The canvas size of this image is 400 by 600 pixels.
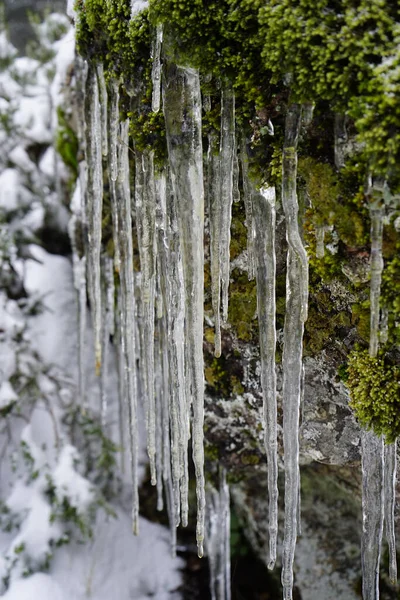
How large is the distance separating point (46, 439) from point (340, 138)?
365 cm

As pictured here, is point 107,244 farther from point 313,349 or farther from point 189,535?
point 189,535

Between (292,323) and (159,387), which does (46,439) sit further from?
(292,323)

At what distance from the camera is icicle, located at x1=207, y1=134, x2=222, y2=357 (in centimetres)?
180

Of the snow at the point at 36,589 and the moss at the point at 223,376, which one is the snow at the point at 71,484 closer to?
the snow at the point at 36,589

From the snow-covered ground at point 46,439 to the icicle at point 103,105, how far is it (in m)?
1.47

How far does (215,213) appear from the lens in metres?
1.83

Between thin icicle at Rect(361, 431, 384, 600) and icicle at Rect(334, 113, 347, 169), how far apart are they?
3.18 feet

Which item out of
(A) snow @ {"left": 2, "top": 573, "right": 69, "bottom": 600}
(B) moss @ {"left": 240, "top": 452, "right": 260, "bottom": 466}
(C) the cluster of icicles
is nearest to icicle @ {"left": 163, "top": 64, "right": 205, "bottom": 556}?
(C) the cluster of icicles

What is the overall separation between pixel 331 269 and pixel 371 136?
21.5 inches

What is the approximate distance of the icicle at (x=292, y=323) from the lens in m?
1.57

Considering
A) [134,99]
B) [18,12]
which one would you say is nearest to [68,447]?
[134,99]

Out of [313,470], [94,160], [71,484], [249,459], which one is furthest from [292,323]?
[71,484]

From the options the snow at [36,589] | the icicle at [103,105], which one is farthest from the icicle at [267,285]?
the snow at [36,589]

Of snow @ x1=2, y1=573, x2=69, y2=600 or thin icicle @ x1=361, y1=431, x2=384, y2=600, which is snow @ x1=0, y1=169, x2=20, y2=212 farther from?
thin icicle @ x1=361, y1=431, x2=384, y2=600
